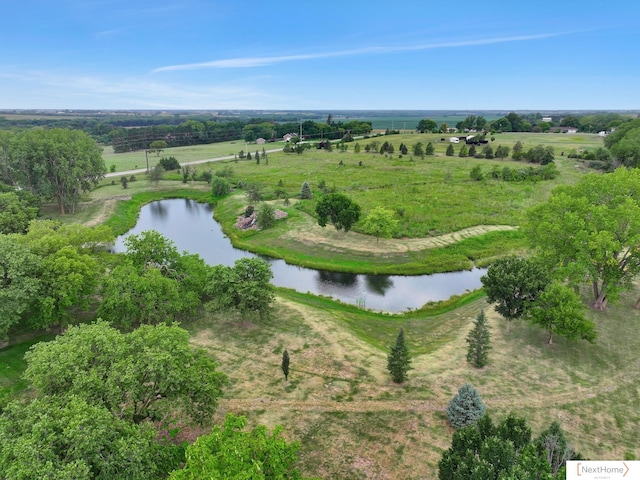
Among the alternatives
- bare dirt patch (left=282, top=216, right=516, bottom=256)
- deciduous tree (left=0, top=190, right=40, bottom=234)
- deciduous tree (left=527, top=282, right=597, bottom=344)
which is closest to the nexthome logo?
deciduous tree (left=527, top=282, right=597, bottom=344)

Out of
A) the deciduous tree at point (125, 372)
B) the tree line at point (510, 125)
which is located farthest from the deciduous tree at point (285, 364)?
the tree line at point (510, 125)

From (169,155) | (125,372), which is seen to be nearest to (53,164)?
(125,372)

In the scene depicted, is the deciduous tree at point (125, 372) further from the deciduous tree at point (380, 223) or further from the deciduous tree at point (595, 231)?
the deciduous tree at point (380, 223)

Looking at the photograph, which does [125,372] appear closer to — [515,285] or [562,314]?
[515,285]

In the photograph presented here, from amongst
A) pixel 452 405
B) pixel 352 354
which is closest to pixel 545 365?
pixel 452 405

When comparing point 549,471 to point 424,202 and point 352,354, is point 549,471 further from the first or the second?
point 424,202

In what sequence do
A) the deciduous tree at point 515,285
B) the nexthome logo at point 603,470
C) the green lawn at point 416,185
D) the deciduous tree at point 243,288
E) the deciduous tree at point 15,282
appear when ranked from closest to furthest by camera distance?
1. the nexthome logo at point 603,470
2. the deciduous tree at point 15,282
3. the deciduous tree at point 515,285
4. the deciduous tree at point 243,288
5. the green lawn at point 416,185
